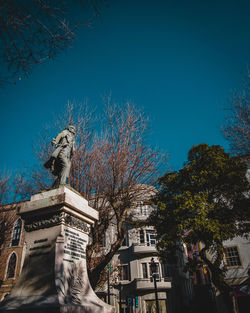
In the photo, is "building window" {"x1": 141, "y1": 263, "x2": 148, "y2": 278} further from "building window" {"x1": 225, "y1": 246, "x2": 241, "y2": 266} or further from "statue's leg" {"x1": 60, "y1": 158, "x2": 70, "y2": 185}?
"statue's leg" {"x1": 60, "y1": 158, "x2": 70, "y2": 185}

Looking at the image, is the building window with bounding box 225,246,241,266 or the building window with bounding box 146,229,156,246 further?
the building window with bounding box 146,229,156,246

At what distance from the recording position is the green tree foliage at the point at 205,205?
1276cm

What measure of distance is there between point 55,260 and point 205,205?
11009 millimetres

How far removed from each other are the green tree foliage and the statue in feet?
29.5

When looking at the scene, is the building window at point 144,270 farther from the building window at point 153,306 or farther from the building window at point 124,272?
the building window at point 153,306

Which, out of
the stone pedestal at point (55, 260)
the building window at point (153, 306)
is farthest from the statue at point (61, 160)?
the building window at point (153, 306)

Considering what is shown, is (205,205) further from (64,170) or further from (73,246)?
(73,246)

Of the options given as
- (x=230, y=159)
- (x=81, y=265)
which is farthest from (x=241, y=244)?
(x=81, y=265)

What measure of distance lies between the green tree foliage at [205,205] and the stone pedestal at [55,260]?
8.96 meters

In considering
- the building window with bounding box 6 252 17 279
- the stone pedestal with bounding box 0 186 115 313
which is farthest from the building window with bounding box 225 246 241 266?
the building window with bounding box 6 252 17 279

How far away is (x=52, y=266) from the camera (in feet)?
14.3

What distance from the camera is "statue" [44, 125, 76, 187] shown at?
5727mm

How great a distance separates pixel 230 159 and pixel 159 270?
16662 millimetres

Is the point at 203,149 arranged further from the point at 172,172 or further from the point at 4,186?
the point at 4,186
